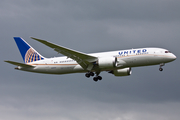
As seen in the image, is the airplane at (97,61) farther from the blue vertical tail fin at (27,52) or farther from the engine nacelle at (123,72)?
the blue vertical tail fin at (27,52)

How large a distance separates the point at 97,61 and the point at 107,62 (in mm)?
2197

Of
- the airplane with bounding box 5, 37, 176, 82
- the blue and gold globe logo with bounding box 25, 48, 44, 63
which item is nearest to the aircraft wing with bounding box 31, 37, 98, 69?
the airplane with bounding box 5, 37, 176, 82

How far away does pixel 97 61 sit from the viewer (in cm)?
5081

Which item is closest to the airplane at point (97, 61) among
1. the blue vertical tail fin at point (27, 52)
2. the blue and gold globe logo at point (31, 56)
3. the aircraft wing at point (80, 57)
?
the aircraft wing at point (80, 57)

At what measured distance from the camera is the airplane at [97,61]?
4906cm

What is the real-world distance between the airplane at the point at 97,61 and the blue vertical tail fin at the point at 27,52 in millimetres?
1114

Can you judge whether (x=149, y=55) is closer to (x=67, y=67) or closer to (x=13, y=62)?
(x=67, y=67)

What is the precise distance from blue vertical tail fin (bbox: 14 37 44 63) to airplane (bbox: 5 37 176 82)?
3.66 feet

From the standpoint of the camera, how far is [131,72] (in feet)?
188

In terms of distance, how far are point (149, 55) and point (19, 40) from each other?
84.6 feet

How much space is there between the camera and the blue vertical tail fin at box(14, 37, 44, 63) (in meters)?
57.5

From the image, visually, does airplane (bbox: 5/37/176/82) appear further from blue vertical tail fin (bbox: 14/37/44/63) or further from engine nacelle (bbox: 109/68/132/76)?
blue vertical tail fin (bbox: 14/37/44/63)

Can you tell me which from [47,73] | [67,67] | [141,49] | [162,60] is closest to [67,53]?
[67,67]

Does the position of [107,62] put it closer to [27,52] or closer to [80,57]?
[80,57]
